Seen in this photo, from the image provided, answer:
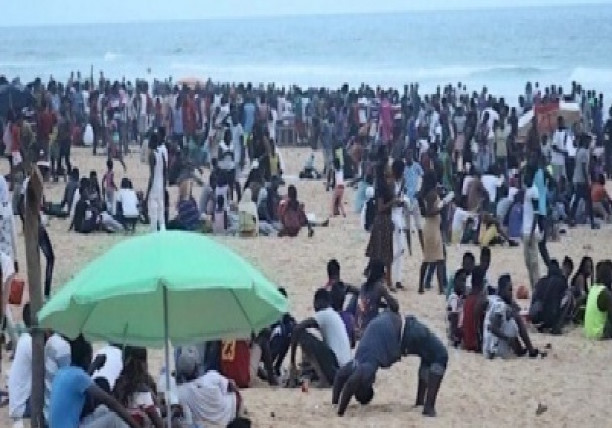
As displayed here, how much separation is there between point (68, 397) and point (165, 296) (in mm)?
725

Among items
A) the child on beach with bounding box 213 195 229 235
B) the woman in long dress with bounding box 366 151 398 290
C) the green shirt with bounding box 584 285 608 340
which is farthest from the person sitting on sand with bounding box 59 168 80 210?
the green shirt with bounding box 584 285 608 340

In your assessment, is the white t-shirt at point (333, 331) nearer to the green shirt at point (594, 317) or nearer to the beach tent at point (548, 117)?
the green shirt at point (594, 317)

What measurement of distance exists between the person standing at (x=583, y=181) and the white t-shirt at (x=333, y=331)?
8.53 meters

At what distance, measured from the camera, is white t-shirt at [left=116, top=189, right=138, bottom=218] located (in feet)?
55.1

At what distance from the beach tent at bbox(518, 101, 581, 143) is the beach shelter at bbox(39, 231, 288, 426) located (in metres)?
16.0

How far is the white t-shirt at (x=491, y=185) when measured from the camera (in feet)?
56.1

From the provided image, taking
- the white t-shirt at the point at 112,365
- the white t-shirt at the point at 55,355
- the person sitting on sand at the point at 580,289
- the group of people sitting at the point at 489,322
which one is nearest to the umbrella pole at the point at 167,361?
the white t-shirt at the point at 112,365

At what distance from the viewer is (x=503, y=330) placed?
11102mm

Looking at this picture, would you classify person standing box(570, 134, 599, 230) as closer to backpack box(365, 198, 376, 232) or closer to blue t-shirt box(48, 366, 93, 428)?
backpack box(365, 198, 376, 232)

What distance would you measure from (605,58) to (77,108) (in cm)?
4597

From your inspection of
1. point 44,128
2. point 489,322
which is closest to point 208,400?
point 489,322

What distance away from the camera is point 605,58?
68.8 metres

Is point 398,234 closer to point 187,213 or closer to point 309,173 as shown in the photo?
point 187,213

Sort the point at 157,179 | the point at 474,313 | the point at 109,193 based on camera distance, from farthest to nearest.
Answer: the point at 109,193 < the point at 157,179 < the point at 474,313
